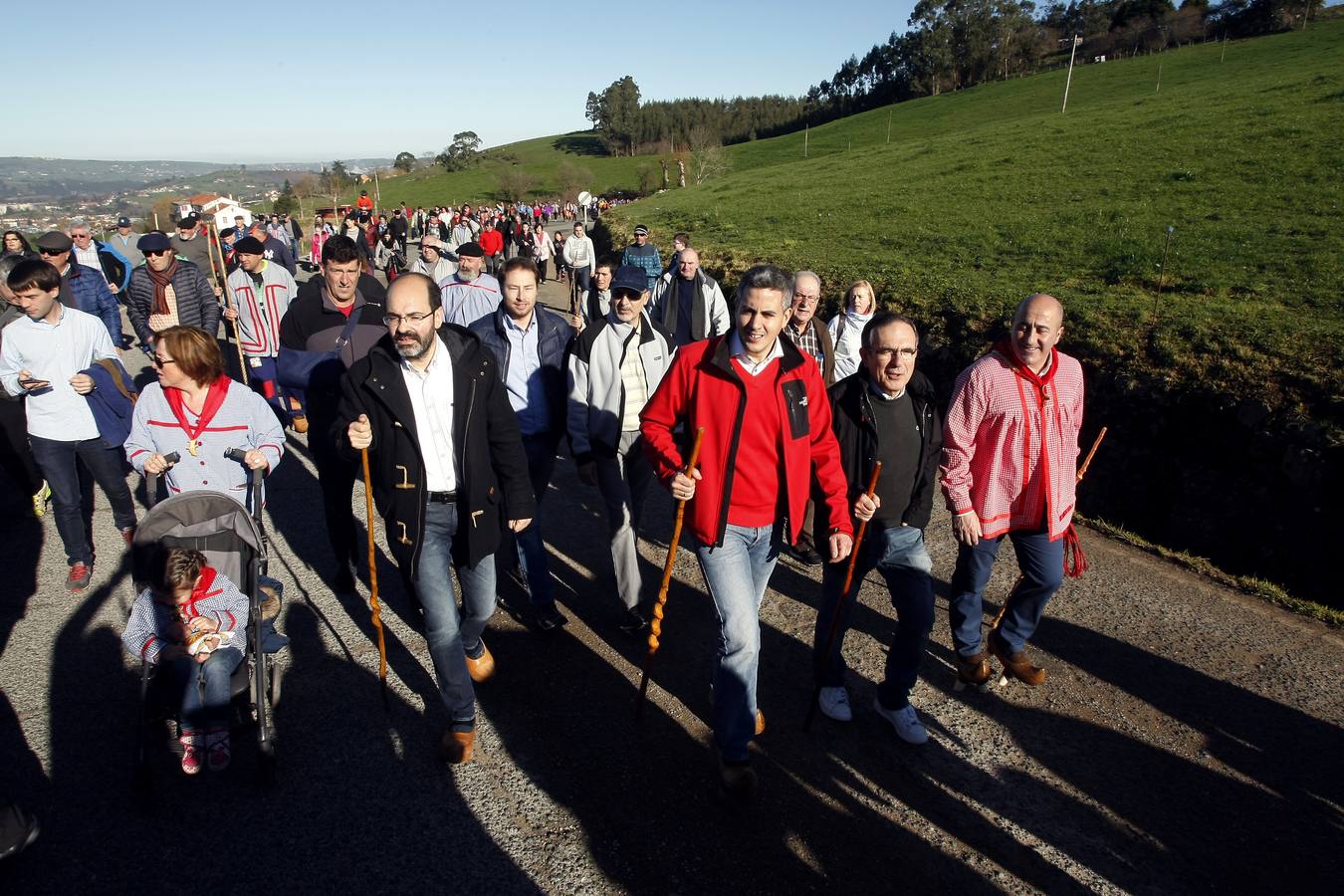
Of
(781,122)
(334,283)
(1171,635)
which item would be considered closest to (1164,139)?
(1171,635)

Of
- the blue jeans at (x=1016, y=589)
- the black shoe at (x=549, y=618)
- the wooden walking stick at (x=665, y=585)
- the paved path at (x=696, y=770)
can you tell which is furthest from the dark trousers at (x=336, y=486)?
the blue jeans at (x=1016, y=589)

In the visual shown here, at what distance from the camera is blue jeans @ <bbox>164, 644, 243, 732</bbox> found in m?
3.55

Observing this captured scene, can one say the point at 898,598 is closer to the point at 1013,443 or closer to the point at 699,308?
the point at 1013,443

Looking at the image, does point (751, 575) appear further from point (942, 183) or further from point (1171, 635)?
point (942, 183)

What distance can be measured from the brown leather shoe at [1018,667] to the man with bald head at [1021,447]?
1.31 feet

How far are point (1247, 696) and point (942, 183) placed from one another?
860 inches

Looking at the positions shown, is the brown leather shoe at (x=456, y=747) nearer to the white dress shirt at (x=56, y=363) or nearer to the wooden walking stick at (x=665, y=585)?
the wooden walking stick at (x=665, y=585)

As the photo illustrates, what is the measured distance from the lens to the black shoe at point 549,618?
4977 millimetres

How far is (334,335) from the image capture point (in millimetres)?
5117

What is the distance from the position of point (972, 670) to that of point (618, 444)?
2491mm

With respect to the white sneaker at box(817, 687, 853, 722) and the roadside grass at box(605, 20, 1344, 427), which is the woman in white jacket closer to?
the roadside grass at box(605, 20, 1344, 427)

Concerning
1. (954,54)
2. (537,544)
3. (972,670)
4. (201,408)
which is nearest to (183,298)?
(201,408)

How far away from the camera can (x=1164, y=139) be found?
2114 centimetres

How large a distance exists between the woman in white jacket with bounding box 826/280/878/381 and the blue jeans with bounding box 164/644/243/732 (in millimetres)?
4888
